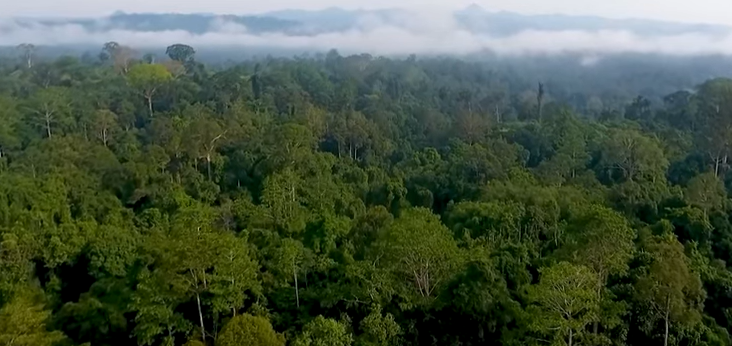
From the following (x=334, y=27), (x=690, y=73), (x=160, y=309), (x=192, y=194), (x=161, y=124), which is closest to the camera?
(x=160, y=309)

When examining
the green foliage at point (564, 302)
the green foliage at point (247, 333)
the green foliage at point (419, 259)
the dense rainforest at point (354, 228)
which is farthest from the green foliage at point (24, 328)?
the green foliage at point (564, 302)

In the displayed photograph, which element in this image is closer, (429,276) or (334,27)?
(429,276)

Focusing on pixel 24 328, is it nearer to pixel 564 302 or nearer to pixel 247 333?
pixel 247 333

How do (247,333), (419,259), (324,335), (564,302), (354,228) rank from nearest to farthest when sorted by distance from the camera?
(247,333) < (564,302) < (324,335) < (419,259) < (354,228)

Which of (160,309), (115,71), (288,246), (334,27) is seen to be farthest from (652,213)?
(334,27)

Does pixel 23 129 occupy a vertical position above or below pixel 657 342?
above

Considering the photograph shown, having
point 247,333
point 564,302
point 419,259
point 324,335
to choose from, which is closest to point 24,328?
point 247,333

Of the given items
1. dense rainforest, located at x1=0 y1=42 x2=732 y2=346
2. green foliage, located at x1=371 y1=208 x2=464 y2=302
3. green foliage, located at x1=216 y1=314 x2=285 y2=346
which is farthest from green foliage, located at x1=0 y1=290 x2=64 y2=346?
green foliage, located at x1=371 y1=208 x2=464 y2=302

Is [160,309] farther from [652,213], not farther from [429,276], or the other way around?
[652,213]
